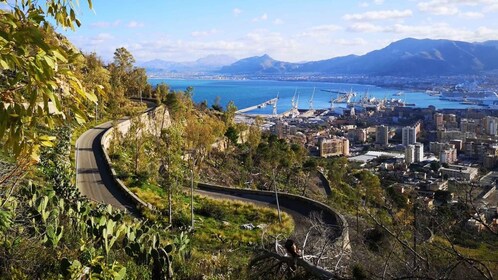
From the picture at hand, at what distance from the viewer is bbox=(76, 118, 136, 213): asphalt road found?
34.6 feet

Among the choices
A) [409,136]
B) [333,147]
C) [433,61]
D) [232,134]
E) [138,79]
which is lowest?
[409,136]

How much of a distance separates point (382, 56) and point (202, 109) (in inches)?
6536

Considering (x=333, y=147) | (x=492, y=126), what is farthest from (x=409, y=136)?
(x=333, y=147)

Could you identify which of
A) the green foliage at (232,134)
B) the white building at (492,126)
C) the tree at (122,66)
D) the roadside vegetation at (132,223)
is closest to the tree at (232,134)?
the green foliage at (232,134)

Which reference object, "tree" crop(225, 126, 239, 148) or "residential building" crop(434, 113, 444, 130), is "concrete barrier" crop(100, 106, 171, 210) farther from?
"residential building" crop(434, 113, 444, 130)

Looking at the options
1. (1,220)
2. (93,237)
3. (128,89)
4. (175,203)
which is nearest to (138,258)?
(93,237)

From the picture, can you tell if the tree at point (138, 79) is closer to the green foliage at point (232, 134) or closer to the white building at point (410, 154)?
the green foliage at point (232, 134)

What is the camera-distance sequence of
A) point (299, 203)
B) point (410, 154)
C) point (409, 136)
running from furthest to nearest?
1. point (409, 136)
2. point (410, 154)
3. point (299, 203)

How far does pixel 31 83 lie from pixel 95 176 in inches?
445

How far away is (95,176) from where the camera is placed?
12.0m

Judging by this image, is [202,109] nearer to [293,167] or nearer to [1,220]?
[293,167]

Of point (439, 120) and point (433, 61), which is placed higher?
point (433, 61)

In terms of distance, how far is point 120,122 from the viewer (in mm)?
16703

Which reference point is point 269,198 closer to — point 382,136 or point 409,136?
point 382,136
